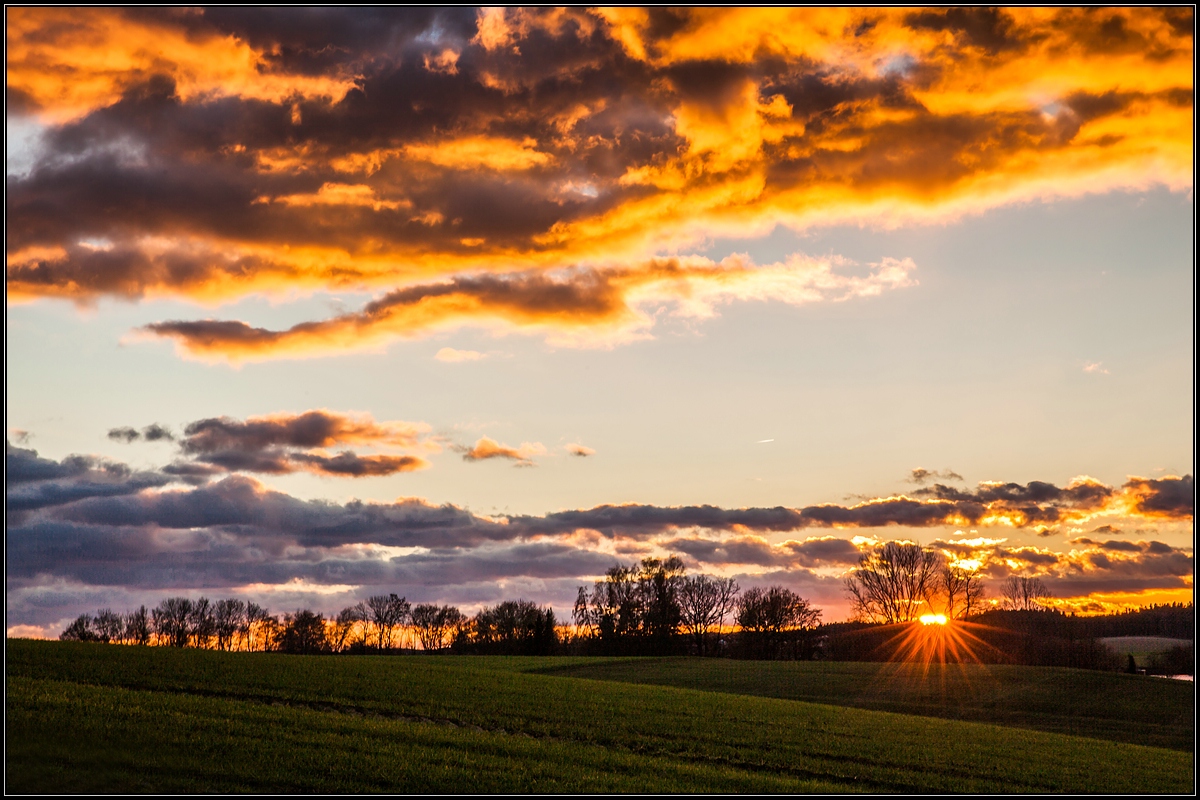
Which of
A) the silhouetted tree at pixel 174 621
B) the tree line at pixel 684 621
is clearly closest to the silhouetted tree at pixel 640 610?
the tree line at pixel 684 621

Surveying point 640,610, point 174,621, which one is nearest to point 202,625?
point 174,621

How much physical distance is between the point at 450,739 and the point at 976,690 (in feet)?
201

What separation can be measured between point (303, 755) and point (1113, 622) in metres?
190

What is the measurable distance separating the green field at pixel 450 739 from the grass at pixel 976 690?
12.5 m

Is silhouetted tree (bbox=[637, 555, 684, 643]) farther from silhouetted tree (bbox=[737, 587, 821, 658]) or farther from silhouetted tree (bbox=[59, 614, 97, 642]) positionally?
silhouetted tree (bbox=[59, 614, 97, 642])

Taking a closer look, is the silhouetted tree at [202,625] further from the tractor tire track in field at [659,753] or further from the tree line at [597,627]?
the tractor tire track in field at [659,753]

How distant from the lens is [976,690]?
71.0 metres

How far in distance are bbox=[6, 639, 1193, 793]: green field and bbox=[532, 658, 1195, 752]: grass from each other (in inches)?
491

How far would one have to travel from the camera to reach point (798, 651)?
132 metres

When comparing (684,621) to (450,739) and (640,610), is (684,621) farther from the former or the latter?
(450,739)

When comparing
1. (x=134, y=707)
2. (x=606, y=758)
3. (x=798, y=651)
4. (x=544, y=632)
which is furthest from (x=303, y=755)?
(x=798, y=651)

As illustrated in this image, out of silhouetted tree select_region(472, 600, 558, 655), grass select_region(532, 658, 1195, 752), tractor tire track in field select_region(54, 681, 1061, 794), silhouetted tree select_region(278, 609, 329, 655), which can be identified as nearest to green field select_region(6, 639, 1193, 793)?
tractor tire track in field select_region(54, 681, 1061, 794)

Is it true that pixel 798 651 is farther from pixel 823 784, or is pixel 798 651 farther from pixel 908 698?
pixel 823 784

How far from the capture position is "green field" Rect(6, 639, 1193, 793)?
2003cm
